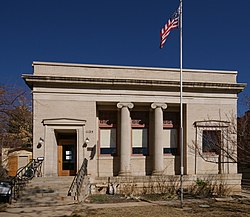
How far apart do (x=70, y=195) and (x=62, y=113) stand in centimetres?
582

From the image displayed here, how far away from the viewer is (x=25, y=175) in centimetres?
1681

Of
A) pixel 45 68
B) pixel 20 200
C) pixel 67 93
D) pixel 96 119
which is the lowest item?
pixel 20 200

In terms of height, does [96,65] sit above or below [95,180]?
above

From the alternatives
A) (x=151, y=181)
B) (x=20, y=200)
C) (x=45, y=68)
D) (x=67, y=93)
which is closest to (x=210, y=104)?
(x=151, y=181)

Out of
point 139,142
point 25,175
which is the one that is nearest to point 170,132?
point 139,142

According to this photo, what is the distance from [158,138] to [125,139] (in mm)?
2175

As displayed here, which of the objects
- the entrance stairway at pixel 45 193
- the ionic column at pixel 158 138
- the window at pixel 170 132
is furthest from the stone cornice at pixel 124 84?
the entrance stairway at pixel 45 193

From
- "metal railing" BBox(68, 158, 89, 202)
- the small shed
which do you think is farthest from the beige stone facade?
the small shed

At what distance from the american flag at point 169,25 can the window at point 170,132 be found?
253 inches

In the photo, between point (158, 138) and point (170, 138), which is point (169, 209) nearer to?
point (158, 138)

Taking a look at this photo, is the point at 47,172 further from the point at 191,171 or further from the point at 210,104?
the point at 210,104

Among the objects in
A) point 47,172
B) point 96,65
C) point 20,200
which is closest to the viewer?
point 20,200

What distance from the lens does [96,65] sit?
19375mm

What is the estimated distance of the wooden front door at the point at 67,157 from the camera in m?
19.4
